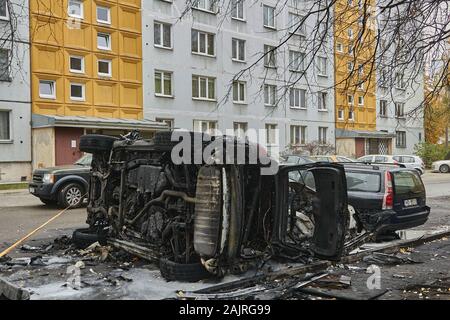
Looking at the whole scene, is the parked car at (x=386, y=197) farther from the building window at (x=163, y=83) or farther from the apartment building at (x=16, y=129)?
the building window at (x=163, y=83)

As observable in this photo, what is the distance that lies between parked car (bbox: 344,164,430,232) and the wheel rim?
27.7 ft

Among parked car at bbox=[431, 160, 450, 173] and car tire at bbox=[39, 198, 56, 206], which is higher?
parked car at bbox=[431, 160, 450, 173]

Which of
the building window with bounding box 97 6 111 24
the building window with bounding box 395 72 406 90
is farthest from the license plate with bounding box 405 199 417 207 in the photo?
the building window with bounding box 97 6 111 24

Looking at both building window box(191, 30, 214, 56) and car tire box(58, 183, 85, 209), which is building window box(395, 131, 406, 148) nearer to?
building window box(191, 30, 214, 56)

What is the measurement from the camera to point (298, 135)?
3900 centimetres

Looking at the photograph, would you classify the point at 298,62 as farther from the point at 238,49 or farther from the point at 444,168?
the point at 444,168

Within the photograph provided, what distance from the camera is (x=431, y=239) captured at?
909 centimetres

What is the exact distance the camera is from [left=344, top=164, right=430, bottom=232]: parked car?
27.5 feet

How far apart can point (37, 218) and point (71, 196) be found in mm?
2264

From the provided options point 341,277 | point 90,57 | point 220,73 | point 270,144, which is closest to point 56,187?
point 341,277

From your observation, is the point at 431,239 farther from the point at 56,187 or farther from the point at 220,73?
the point at 220,73

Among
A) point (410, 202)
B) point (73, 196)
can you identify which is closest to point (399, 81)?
point (410, 202)

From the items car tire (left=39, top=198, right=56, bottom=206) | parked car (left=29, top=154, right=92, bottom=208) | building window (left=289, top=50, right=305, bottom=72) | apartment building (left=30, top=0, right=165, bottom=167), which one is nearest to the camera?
building window (left=289, top=50, right=305, bottom=72)
